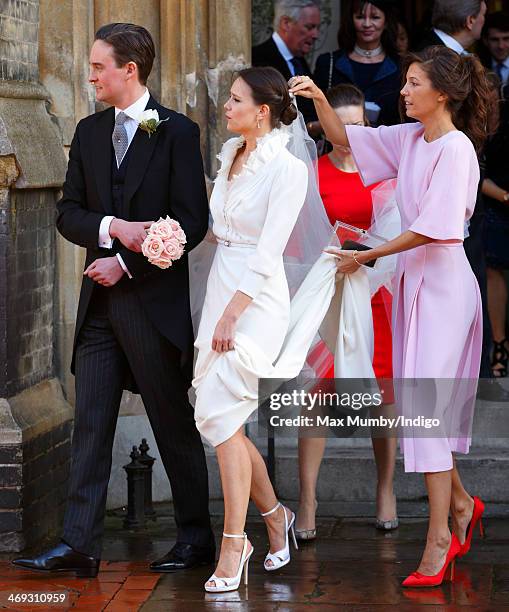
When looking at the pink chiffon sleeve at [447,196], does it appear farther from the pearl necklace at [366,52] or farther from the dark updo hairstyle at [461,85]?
the pearl necklace at [366,52]

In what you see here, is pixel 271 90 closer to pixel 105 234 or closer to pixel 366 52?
pixel 105 234

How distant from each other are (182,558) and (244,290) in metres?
1.16

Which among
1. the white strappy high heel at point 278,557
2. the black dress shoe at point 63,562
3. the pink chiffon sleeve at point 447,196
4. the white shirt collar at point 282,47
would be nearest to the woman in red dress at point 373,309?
the white strappy high heel at point 278,557

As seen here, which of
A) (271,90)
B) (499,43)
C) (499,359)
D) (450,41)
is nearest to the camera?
(271,90)

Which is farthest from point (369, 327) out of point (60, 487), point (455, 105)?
point (60, 487)

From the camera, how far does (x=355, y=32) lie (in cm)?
804

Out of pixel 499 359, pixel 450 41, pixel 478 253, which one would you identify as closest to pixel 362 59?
pixel 450 41

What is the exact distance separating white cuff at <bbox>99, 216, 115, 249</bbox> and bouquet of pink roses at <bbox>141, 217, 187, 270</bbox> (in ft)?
0.65

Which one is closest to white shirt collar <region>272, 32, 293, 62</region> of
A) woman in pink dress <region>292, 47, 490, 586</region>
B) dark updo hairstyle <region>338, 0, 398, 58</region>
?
dark updo hairstyle <region>338, 0, 398, 58</region>

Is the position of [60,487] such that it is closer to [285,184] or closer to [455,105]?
[285,184]

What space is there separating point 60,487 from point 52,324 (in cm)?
73

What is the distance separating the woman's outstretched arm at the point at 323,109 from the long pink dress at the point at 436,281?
0.33 metres

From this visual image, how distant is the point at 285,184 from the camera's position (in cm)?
536

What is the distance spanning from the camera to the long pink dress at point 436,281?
5422mm
